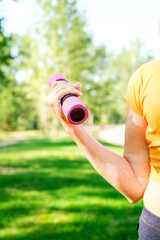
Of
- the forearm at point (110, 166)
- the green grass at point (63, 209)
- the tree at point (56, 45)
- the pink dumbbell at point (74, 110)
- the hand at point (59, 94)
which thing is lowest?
the green grass at point (63, 209)

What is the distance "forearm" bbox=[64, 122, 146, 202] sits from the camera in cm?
121

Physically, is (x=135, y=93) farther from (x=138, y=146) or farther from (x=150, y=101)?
(x=138, y=146)

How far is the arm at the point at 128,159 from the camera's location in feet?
4.00

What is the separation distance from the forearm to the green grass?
2550mm

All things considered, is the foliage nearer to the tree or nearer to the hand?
the tree

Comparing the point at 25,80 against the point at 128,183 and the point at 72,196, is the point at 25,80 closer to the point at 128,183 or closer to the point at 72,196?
the point at 72,196

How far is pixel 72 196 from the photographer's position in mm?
5277

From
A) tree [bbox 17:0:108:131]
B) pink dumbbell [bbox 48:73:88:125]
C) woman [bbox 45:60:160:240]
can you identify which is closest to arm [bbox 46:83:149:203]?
woman [bbox 45:60:160:240]

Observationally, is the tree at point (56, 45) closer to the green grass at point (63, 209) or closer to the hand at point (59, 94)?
the green grass at point (63, 209)

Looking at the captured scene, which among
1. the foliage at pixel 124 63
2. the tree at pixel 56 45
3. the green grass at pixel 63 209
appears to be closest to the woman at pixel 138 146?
the green grass at pixel 63 209

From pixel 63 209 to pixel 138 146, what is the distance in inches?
143

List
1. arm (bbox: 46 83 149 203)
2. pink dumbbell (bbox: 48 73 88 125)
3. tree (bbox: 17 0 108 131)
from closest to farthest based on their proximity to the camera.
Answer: pink dumbbell (bbox: 48 73 88 125) < arm (bbox: 46 83 149 203) < tree (bbox: 17 0 108 131)

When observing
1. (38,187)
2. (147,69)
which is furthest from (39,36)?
(147,69)

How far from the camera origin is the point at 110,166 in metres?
1.24
